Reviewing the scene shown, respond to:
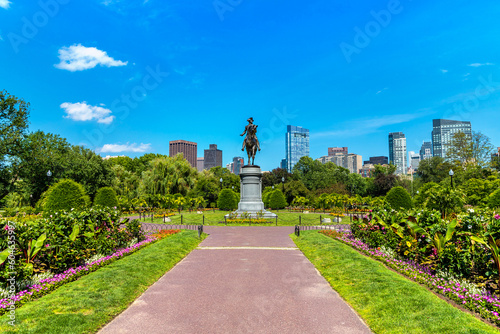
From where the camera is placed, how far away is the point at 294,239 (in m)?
15.7

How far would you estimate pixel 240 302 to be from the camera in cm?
649

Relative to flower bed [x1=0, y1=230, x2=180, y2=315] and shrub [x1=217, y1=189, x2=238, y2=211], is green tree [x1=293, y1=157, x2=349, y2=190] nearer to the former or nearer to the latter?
shrub [x1=217, y1=189, x2=238, y2=211]

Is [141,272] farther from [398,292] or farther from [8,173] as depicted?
[8,173]

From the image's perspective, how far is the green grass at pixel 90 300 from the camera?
200 inches

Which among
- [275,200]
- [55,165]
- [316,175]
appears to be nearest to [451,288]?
[275,200]

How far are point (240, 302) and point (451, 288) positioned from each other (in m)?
4.74

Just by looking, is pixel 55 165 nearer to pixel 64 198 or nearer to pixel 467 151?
pixel 64 198

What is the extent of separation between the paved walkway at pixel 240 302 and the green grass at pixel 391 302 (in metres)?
0.31

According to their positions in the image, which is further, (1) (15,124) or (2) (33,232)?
(1) (15,124)

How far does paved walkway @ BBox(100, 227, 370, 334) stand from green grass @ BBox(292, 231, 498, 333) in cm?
31

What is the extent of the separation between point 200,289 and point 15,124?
4067 centimetres

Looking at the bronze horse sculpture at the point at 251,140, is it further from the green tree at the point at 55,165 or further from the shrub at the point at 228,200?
the green tree at the point at 55,165

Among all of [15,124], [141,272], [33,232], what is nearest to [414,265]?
[141,272]

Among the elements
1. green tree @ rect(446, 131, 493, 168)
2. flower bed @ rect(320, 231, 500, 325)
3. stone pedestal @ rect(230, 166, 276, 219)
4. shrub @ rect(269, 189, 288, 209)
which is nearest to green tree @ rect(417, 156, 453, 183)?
green tree @ rect(446, 131, 493, 168)
